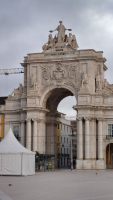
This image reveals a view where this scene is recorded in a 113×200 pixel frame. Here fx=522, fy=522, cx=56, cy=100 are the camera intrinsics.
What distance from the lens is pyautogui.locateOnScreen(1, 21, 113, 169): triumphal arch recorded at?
80688mm

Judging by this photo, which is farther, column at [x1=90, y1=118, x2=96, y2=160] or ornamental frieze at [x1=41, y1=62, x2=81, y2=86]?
ornamental frieze at [x1=41, y1=62, x2=81, y2=86]

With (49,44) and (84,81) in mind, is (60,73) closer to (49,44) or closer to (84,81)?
(84,81)

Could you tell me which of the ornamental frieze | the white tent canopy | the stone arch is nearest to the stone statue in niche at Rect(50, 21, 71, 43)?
the ornamental frieze

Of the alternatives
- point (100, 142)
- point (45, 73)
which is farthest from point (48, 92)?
point (100, 142)

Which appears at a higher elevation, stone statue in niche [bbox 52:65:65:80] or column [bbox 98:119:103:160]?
stone statue in niche [bbox 52:65:65:80]

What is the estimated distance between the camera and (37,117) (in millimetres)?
82875

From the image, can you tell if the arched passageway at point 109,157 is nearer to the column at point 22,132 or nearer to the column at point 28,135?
the column at point 28,135

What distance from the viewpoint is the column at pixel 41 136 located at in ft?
274

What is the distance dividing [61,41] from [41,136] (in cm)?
1600

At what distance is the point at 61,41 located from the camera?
282 ft

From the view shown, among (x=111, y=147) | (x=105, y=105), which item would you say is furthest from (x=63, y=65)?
(x=111, y=147)

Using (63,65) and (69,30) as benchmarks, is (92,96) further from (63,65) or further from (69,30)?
(69,30)

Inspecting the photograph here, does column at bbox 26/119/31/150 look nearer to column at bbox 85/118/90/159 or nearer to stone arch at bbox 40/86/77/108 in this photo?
stone arch at bbox 40/86/77/108

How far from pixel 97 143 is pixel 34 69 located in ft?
52.3
